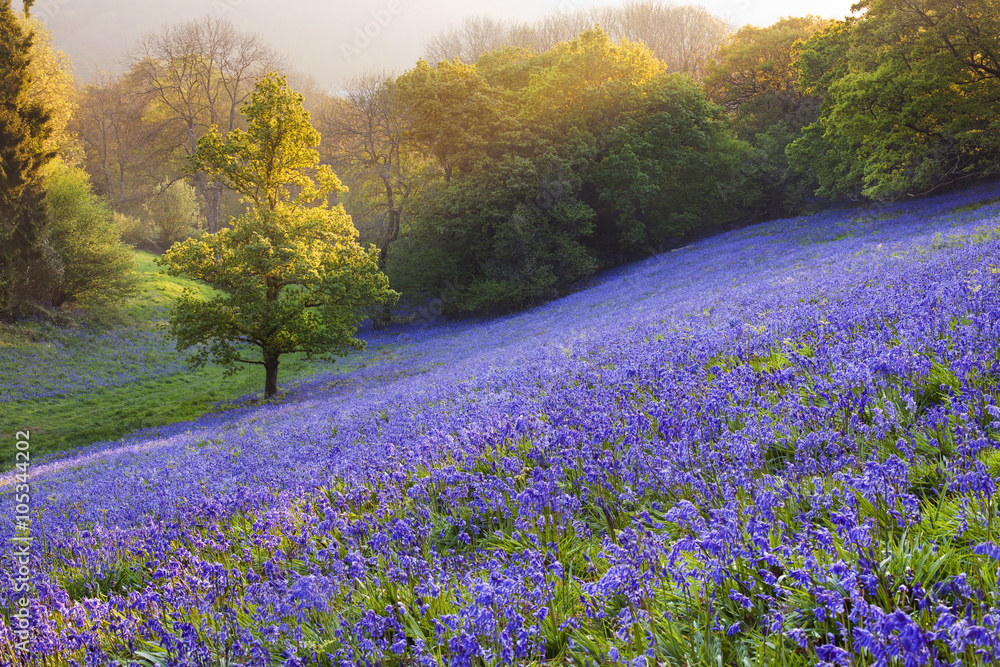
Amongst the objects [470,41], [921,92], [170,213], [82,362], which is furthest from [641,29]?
[82,362]

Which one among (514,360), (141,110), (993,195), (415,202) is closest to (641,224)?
(415,202)

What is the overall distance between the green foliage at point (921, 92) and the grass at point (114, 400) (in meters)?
27.6

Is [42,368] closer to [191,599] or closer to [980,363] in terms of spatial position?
[191,599]

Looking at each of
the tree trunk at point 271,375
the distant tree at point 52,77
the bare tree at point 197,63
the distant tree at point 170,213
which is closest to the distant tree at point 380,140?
the bare tree at point 197,63

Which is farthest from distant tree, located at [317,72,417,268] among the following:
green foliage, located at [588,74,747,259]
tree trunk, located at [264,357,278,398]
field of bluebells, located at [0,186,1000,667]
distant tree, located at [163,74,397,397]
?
field of bluebells, located at [0,186,1000,667]

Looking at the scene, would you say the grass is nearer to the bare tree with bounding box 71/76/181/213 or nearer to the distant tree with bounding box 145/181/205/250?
the distant tree with bounding box 145/181/205/250

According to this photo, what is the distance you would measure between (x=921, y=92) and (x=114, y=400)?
119 ft

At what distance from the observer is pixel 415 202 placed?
1428 inches

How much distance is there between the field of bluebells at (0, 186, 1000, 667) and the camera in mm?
2086

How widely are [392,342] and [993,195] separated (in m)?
31.6

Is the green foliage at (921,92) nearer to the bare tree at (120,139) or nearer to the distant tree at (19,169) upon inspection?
the distant tree at (19,169)

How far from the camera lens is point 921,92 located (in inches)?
836

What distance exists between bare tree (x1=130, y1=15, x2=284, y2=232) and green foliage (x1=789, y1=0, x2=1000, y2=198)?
49952mm

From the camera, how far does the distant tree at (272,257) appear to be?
1694 cm
